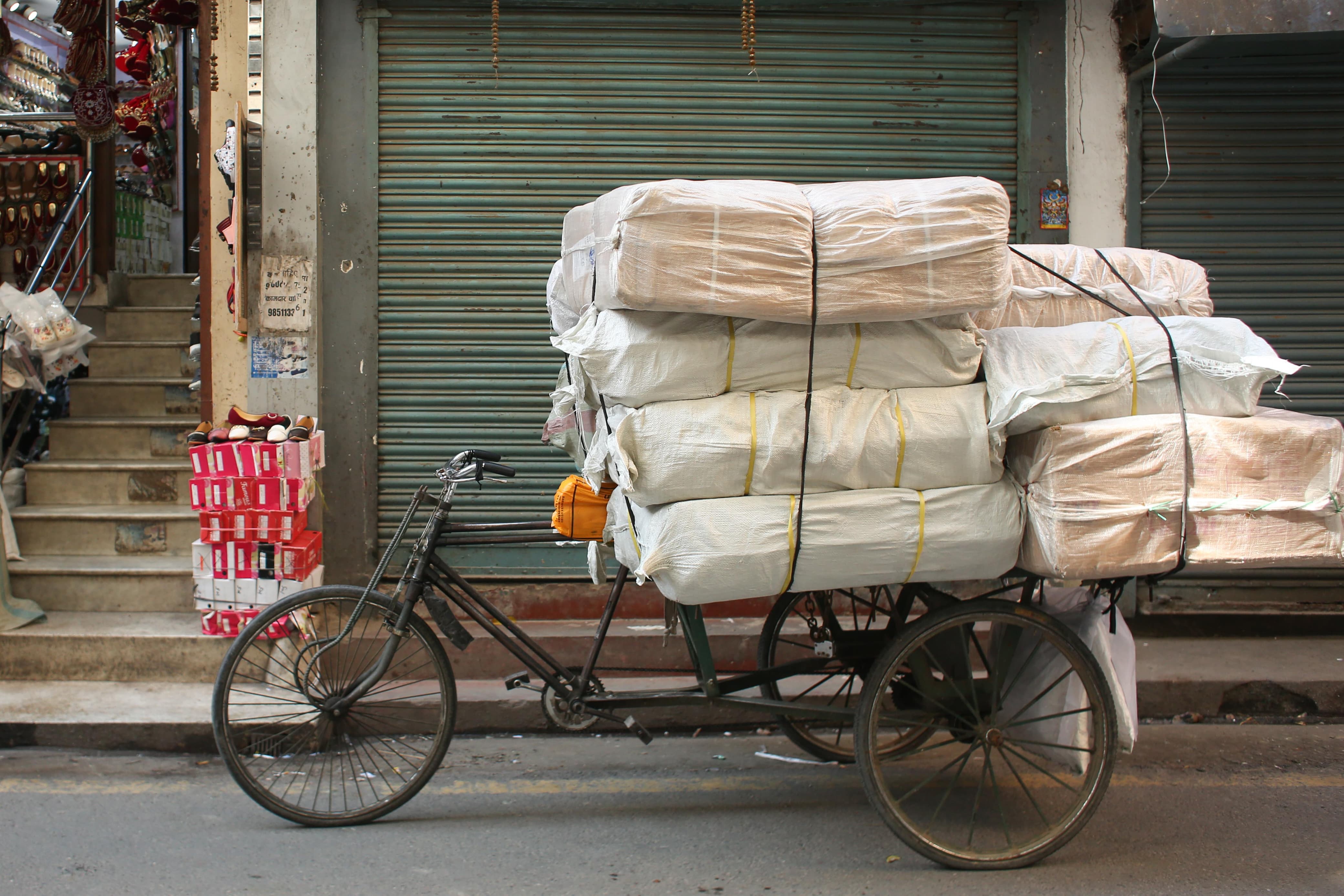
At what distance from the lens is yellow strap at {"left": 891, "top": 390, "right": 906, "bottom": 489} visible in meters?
2.92

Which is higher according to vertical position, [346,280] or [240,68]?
[240,68]

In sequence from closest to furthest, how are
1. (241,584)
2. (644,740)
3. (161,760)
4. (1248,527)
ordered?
(1248,527), (644,740), (161,760), (241,584)

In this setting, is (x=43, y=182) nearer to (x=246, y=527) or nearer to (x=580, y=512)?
(x=246, y=527)

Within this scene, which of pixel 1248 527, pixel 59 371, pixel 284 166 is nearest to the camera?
pixel 1248 527

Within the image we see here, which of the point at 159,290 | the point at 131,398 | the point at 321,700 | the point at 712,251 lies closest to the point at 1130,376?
the point at 712,251

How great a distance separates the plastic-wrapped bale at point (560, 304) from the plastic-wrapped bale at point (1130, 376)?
59.1 inches

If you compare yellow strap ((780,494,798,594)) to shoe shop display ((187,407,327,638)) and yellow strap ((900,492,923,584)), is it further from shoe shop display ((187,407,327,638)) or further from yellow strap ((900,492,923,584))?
shoe shop display ((187,407,327,638))

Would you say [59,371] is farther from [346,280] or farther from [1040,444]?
[1040,444]

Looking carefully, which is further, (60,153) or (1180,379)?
(60,153)

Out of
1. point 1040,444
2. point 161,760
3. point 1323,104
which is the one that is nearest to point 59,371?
point 161,760

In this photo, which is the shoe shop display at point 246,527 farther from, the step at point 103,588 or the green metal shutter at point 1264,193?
the green metal shutter at point 1264,193

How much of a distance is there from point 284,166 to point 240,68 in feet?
1.98

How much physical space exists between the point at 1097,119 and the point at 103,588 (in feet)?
19.2

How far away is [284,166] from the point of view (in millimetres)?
5215
